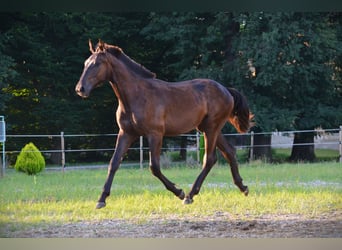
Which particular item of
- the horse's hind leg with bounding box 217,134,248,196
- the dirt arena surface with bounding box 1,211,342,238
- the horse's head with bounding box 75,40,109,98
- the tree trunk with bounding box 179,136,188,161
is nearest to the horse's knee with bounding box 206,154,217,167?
the horse's hind leg with bounding box 217,134,248,196

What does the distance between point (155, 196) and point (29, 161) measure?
2198 mm

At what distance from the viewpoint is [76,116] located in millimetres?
7730

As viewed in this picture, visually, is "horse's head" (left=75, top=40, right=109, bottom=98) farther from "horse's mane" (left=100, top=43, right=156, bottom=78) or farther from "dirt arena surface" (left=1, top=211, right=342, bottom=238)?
"dirt arena surface" (left=1, top=211, right=342, bottom=238)

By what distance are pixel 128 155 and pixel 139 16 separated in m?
1.89

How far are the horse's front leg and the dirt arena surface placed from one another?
0.74 ft

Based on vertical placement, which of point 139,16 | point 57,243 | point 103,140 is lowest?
point 57,243

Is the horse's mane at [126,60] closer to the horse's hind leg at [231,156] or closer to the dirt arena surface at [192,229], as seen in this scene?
the horse's hind leg at [231,156]

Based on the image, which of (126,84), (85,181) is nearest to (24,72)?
(85,181)

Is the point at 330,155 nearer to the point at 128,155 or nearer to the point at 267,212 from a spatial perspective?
the point at 128,155

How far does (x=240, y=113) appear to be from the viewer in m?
6.06

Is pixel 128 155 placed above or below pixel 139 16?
below

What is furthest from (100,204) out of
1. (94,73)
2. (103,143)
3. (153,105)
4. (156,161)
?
(103,143)

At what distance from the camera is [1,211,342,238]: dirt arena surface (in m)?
5.38

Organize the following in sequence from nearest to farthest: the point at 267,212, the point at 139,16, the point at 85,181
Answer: the point at 267,212 < the point at 85,181 < the point at 139,16
